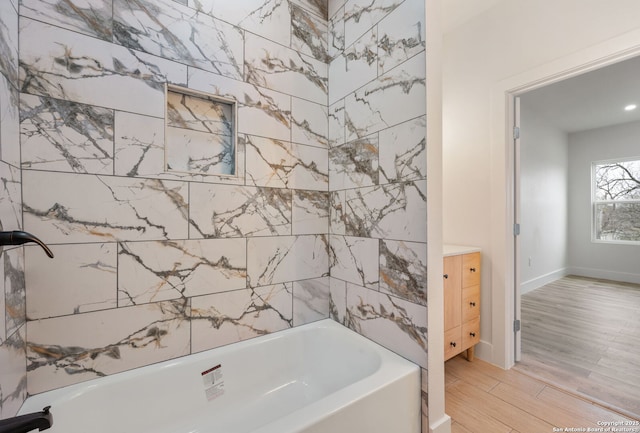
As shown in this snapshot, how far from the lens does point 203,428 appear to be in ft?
4.27

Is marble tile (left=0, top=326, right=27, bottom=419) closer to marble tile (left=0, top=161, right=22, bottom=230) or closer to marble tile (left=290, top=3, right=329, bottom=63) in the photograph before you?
marble tile (left=0, top=161, right=22, bottom=230)

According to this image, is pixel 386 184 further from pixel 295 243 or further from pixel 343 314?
pixel 343 314

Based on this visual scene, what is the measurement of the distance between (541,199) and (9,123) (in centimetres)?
580

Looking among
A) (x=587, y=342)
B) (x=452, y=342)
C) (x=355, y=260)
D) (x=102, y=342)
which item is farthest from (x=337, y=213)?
(x=587, y=342)

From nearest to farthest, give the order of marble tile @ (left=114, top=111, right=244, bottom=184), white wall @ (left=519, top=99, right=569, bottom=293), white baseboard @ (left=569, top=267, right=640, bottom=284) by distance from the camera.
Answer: marble tile @ (left=114, top=111, right=244, bottom=184) < white wall @ (left=519, top=99, right=569, bottom=293) < white baseboard @ (left=569, top=267, right=640, bottom=284)

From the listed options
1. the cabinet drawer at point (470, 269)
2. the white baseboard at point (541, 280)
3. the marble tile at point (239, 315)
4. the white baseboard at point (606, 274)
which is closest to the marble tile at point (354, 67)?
the marble tile at point (239, 315)

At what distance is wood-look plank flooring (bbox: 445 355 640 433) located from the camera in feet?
4.95

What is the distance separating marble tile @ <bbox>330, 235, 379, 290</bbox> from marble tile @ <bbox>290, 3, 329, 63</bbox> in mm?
1328

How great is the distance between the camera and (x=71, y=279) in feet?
3.80

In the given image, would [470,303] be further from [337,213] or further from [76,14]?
[76,14]

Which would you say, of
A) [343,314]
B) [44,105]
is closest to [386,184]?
[343,314]

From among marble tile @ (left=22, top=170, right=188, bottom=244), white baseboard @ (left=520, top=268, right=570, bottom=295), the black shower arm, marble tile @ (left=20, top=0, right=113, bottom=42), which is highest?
marble tile @ (left=20, top=0, right=113, bottom=42)

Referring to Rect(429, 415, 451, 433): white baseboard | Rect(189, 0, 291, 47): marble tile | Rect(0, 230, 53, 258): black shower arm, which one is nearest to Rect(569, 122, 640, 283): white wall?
Rect(429, 415, 451, 433): white baseboard

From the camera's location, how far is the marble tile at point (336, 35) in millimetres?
1825
